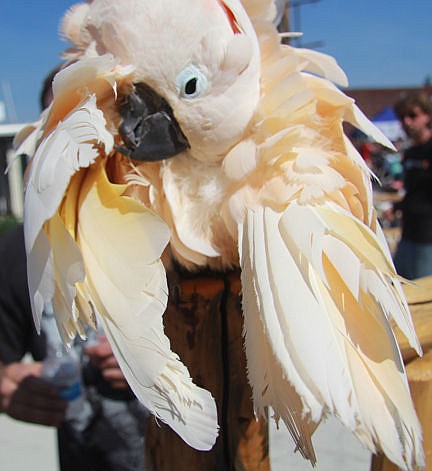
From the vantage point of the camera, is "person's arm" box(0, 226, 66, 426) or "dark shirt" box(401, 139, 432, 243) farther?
"dark shirt" box(401, 139, 432, 243)

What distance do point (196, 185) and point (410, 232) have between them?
5.97 ft

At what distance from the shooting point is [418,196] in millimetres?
2215

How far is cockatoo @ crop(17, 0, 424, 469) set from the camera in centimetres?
45

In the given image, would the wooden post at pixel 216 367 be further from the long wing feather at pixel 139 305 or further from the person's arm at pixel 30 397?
the person's arm at pixel 30 397

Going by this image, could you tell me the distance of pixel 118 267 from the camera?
49 centimetres

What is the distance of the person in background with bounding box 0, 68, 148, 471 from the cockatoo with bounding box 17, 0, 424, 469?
1.47ft

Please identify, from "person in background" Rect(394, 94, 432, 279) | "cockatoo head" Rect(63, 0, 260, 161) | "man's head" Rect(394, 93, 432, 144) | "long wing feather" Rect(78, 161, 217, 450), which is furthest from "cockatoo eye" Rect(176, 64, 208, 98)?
"man's head" Rect(394, 93, 432, 144)

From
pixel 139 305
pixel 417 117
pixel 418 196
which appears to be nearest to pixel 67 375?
pixel 139 305

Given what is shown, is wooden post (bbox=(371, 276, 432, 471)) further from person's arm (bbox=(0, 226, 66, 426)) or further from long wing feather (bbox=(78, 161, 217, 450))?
person's arm (bbox=(0, 226, 66, 426))

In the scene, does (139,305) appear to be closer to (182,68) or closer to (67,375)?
(182,68)

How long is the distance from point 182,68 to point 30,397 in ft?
2.31

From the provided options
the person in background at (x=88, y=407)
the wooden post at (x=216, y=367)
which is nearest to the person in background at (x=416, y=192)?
the person in background at (x=88, y=407)

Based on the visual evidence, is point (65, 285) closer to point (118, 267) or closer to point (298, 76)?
point (118, 267)

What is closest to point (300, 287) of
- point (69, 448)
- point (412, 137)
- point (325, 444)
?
point (69, 448)
